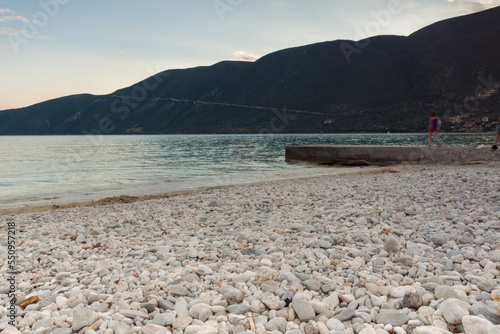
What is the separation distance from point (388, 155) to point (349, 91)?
121 metres

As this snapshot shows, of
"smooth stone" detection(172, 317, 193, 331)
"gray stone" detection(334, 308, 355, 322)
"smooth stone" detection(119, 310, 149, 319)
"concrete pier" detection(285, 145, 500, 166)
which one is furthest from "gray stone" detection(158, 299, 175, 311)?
"concrete pier" detection(285, 145, 500, 166)

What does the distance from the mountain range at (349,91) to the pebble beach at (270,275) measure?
109522 mm

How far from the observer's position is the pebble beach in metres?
2.85

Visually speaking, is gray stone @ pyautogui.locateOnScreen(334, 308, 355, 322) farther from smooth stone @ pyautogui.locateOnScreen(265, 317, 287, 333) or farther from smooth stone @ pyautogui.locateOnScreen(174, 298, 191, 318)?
smooth stone @ pyautogui.locateOnScreen(174, 298, 191, 318)

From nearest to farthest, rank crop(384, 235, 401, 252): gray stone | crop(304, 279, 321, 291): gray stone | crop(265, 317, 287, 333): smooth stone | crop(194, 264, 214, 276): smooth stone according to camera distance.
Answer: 1. crop(265, 317, 287, 333): smooth stone
2. crop(304, 279, 321, 291): gray stone
3. crop(194, 264, 214, 276): smooth stone
4. crop(384, 235, 401, 252): gray stone

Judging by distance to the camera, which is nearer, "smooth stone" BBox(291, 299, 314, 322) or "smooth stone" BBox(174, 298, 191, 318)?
"smooth stone" BBox(291, 299, 314, 322)

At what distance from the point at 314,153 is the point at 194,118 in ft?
491

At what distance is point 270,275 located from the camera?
147 inches

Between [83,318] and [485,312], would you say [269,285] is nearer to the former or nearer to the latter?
[83,318]

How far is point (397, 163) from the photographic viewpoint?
2295 cm

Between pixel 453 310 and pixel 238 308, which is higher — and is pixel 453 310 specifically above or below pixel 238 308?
above

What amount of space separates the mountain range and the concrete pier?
287 feet

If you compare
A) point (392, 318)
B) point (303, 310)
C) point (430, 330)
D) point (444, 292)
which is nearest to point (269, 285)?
point (303, 310)

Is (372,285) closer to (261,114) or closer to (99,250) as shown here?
(99,250)
